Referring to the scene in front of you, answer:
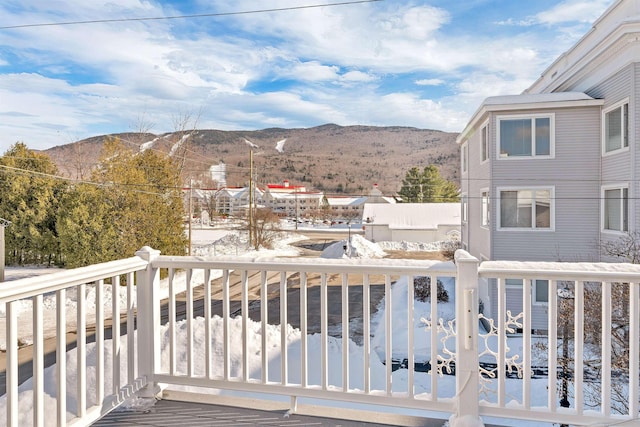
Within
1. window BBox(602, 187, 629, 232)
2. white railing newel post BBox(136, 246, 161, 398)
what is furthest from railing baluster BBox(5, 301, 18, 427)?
window BBox(602, 187, 629, 232)

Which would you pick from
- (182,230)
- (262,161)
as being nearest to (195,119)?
(182,230)

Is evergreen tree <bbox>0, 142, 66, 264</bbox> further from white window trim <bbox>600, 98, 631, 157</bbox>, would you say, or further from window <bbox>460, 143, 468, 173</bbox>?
white window trim <bbox>600, 98, 631, 157</bbox>

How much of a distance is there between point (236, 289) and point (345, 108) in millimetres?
31434

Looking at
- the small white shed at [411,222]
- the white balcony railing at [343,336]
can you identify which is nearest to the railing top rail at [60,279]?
the white balcony railing at [343,336]

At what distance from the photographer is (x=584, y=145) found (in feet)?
29.4

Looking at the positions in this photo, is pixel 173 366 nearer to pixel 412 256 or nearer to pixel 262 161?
pixel 412 256

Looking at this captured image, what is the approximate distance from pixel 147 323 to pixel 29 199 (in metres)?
13.8

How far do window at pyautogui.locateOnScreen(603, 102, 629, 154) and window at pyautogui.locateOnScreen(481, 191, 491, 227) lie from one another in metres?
2.54

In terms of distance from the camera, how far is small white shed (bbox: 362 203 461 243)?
82.2 feet

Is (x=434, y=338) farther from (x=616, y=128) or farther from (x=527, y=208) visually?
(x=616, y=128)

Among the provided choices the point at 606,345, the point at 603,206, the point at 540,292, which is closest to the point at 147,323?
the point at 606,345

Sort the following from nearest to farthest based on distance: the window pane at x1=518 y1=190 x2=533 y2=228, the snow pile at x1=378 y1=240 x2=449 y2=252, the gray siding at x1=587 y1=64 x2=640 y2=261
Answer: the gray siding at x1=587 y1=64 x2=640 y2=261
the window pane at x1=518 y1=190 x2=533 y2=228
the snow pile at x1=378 y1=240 x2=449 y2=252

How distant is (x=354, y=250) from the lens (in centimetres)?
1967

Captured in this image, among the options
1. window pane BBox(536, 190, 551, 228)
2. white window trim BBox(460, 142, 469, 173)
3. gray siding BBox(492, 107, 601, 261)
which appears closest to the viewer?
gray siding BBox(492, 107, 601, 261)
